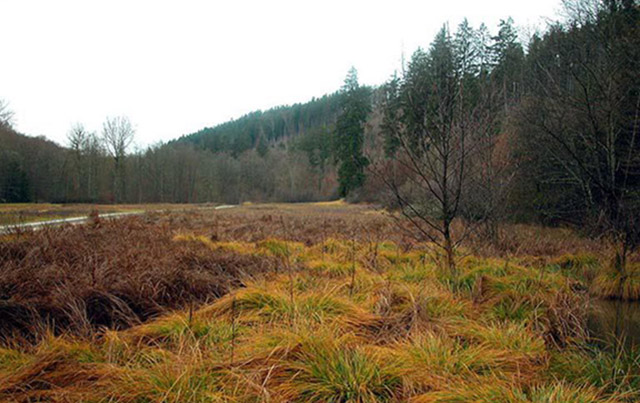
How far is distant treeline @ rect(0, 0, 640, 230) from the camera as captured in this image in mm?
6328

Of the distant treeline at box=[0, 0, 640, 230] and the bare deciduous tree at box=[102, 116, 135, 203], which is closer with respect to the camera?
the distant treeline at box=[0, 0, 640, 230]


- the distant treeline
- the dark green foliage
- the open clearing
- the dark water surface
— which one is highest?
the dark green foliage

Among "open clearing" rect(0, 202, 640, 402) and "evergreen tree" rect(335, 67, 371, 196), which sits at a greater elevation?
"evergreen tree" rect(335, 67, 371, 196)

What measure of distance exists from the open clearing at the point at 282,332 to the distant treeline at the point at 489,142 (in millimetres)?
2123

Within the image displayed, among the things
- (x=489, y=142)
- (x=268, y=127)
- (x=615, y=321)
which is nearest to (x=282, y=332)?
(x=615, y=321)

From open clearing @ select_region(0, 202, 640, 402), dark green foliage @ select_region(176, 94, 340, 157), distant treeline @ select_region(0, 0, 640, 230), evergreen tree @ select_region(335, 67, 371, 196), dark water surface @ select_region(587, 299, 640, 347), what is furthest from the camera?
dark green foliage @ select_region(176, 94, 340, 157)

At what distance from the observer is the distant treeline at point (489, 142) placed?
6.33m

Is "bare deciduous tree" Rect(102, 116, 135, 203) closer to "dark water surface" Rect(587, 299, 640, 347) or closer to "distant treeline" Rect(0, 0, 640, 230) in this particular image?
"distant treeline" Rect(0, 0, 640, 230)

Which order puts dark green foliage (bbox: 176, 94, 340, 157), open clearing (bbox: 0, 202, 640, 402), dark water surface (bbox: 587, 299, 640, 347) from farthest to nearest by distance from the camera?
1. dark green foliage (bbox: 176, 94, 340, 157)
2. dark water surface (bbox: 587, 299, 640, 347)
3. open clearing (bbox: 0, 202, 640, 402)

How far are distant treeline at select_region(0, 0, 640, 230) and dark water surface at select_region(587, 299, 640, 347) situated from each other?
2033 mm

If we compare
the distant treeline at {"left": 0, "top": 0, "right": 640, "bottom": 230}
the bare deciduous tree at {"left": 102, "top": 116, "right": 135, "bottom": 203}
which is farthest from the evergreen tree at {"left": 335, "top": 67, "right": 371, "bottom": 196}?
the bare deciduous tree at {"left": 102, "top": 116, "right": 135, "bottom": 203}

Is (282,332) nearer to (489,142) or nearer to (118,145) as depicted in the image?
(489,142)

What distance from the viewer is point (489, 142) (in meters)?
6.93

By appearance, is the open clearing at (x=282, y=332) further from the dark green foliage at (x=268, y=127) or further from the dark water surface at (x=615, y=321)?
the dark green foliage at (x=268, y=127)
